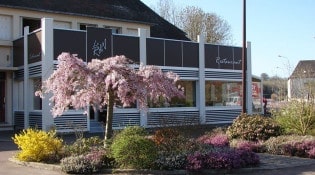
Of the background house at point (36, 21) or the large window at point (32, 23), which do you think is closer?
the background house at point (36, 21)

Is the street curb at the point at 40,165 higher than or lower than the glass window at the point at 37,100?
lower

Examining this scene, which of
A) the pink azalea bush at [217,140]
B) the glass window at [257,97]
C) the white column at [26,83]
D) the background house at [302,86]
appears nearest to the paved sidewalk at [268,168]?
the pink azalea bush at [217,140]

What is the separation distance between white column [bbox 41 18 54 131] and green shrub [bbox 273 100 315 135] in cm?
1075

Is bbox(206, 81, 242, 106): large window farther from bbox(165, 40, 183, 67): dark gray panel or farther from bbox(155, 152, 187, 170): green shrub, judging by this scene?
bbox(155, 152, 187, 170): green shrub

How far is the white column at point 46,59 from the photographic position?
76.6ft

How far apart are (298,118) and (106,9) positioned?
15971mm

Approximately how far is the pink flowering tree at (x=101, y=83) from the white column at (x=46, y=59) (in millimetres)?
9665

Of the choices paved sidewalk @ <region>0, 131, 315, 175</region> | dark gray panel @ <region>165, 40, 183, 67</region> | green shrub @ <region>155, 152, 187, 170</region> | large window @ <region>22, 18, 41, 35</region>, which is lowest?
paved sidewalk @ <region>0, 131, 315, 175</region>

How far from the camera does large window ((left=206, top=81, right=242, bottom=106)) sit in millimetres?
31506

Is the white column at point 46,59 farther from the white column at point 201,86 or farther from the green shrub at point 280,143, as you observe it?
the green shrub at point 280,143

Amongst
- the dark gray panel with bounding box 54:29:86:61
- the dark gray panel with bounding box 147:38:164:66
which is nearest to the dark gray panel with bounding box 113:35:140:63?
the dark gray panel with bounding box 147:38:164:66

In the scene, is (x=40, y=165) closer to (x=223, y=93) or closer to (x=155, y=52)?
(x=155, y=52)

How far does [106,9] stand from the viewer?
3077 cm

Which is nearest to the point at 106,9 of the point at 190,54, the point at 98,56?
the point at 190,54
